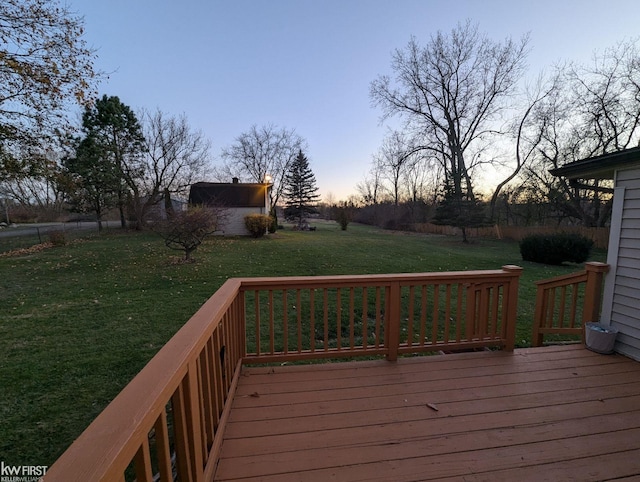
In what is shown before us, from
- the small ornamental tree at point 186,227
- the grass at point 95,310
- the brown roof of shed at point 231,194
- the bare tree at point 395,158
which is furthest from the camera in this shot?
the bare tree at point 395,158

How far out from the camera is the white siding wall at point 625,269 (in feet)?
9.51

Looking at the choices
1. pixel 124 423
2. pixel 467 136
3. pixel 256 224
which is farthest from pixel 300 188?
pixel 124 423

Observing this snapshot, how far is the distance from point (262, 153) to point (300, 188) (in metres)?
4.98

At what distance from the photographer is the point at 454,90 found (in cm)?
1956

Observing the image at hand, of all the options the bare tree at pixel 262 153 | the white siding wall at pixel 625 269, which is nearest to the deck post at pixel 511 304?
the white siding wall at pixel 625 269

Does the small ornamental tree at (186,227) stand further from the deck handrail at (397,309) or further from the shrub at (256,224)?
the shrub at (256,224)

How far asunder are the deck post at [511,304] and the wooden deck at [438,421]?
0.19m

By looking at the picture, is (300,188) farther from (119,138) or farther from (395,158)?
(119,138)

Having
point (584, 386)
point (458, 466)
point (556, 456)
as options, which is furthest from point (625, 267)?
point (458, 466)

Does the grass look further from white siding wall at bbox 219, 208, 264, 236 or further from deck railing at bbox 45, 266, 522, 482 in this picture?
white siding wall at bbox 219, 208, 264, 236

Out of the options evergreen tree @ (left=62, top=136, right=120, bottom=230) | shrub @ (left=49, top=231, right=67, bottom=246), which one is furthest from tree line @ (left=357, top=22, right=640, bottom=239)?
shrub @ (left=49, top=231, right=67, bottom=246)

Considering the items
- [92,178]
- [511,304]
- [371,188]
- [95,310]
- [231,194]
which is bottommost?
[95,310]

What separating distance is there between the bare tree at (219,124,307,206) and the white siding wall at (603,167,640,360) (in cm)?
2597

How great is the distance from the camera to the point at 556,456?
1696 mm
